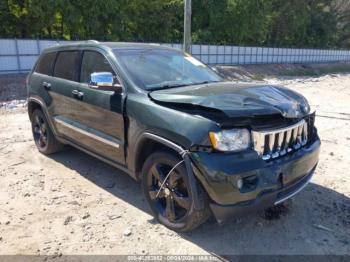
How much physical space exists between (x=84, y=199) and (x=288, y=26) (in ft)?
137

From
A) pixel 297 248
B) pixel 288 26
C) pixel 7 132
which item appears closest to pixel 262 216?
pixel 297 248

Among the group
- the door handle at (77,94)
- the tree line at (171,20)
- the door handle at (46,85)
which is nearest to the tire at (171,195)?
the door handle at (77,94)

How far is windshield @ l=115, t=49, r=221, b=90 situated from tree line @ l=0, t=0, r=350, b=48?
15716 millimetres

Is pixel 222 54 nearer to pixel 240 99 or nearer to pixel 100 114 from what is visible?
pixel 100 114

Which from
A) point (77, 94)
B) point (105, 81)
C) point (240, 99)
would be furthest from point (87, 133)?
point (240, 99)

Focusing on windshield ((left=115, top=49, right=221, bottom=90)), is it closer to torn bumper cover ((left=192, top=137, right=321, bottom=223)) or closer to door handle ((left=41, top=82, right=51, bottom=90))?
torn bumper cover ((left=192, top=137, right=321, bottom=223))

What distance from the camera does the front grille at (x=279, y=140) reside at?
10.0ft

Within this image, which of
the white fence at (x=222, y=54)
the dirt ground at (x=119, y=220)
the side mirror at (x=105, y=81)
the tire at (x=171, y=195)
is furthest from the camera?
the white fence at (x=222, y=54)

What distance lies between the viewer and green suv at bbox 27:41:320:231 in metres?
2.97

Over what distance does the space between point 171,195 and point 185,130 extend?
2.44 feet

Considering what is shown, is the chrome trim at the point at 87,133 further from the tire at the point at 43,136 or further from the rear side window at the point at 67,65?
the rear side window at the point at 67,65

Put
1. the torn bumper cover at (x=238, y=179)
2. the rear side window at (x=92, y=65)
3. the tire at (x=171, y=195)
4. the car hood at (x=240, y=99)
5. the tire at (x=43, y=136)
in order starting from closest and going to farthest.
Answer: the torn bumper cover at (x=238, y=179)
the car hood at (x=240, y=99)
the tire at (x=171, y=195)
the rear side window at (x=92, y=65)
the tire at (x=43, y=136)

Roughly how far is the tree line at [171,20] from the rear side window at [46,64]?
13.9 metres

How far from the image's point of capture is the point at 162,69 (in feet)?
13.6
